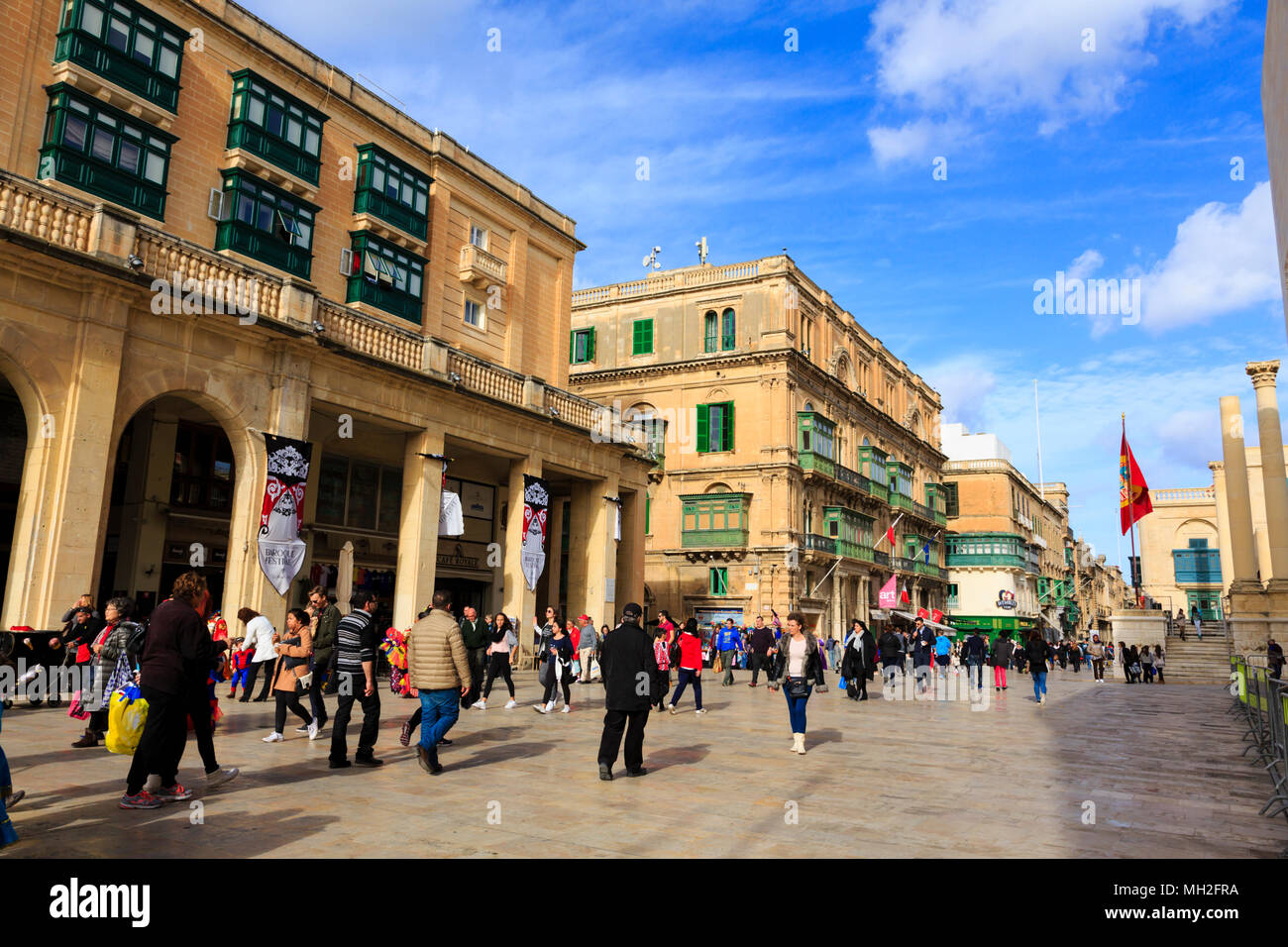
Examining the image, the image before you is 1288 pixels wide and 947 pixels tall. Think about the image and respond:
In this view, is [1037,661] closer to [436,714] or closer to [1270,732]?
[1270,732]

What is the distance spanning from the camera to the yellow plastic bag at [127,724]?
22.3 feet

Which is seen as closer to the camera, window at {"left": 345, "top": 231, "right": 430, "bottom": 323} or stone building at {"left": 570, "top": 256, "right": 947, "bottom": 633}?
window at {"left": 345, "top": 231, "right": 430, "bottom": 323}

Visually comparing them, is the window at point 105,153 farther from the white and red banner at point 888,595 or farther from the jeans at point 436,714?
the white and red banner at point 888,595

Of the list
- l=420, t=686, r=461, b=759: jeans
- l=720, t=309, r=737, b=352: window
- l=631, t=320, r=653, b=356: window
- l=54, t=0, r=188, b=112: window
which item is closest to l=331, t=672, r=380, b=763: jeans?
l=420, t=686, r=461, b=759: jeans

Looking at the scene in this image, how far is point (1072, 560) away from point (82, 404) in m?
105

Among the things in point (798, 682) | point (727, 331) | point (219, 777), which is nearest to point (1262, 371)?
point (727, 331)

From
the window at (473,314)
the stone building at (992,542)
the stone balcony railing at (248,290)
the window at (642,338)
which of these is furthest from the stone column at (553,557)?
the stone building at (992,542)

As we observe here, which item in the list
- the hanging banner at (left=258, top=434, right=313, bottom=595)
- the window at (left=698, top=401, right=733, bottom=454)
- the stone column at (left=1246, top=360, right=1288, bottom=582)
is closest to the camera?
the hanging banner at (left=258, top=434, right=313, bottom=595)

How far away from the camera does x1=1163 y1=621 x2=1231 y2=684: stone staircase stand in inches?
1293

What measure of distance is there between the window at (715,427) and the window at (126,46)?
27.7 meters

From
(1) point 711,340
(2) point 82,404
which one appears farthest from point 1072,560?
(2) point 82,404

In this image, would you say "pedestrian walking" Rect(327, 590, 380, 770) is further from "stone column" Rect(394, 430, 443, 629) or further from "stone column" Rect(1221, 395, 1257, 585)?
"stone column" Rect(1221, 395, 1257, 585)

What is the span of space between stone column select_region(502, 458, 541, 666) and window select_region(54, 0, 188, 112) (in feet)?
38.5
